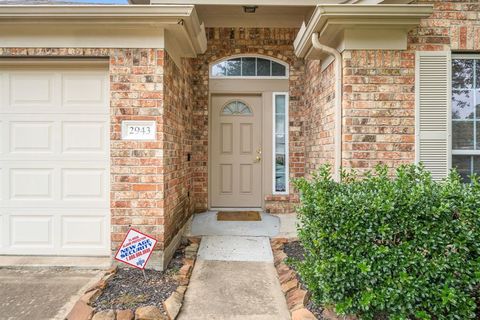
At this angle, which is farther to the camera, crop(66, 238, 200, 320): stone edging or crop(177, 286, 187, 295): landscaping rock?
crop(177, 286, 187, 295): landscaping rock

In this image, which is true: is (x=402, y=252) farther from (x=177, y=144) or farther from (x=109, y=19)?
(x=109, y=19)

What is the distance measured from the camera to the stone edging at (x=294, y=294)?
7.58ft

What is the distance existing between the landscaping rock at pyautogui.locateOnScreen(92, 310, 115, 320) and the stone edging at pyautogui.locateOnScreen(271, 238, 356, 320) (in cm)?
134

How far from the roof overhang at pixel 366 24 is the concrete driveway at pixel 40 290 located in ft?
10.9

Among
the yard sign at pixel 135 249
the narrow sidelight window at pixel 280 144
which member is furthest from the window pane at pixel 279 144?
the yard sign at pixel 135 249

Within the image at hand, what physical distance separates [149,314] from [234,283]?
2.89 ft

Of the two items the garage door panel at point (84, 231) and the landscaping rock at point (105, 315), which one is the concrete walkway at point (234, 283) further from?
the garage door panel at point (84, 231)

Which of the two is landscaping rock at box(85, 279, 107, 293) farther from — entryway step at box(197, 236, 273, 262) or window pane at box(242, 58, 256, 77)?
window pane at box(242, 58, 256, 77)

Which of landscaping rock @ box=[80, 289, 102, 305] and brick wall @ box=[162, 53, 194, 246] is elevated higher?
brick wall @ box=[162, 53, 194, 246]

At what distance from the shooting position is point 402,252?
2.06 m

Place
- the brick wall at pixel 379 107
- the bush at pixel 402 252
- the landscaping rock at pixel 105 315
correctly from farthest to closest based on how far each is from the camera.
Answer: the brick wall at pixel 379 107
the landscaping rock at pixel 105 315
the bush at pixel 402 252

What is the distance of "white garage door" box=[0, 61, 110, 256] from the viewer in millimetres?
3318

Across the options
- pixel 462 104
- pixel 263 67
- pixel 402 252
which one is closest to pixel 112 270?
pixel 402 252

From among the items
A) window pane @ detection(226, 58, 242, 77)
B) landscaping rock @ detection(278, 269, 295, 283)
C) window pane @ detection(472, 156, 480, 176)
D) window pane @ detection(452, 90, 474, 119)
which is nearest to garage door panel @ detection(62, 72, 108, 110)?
window pane @ detection(226, 58, 242, 77)
